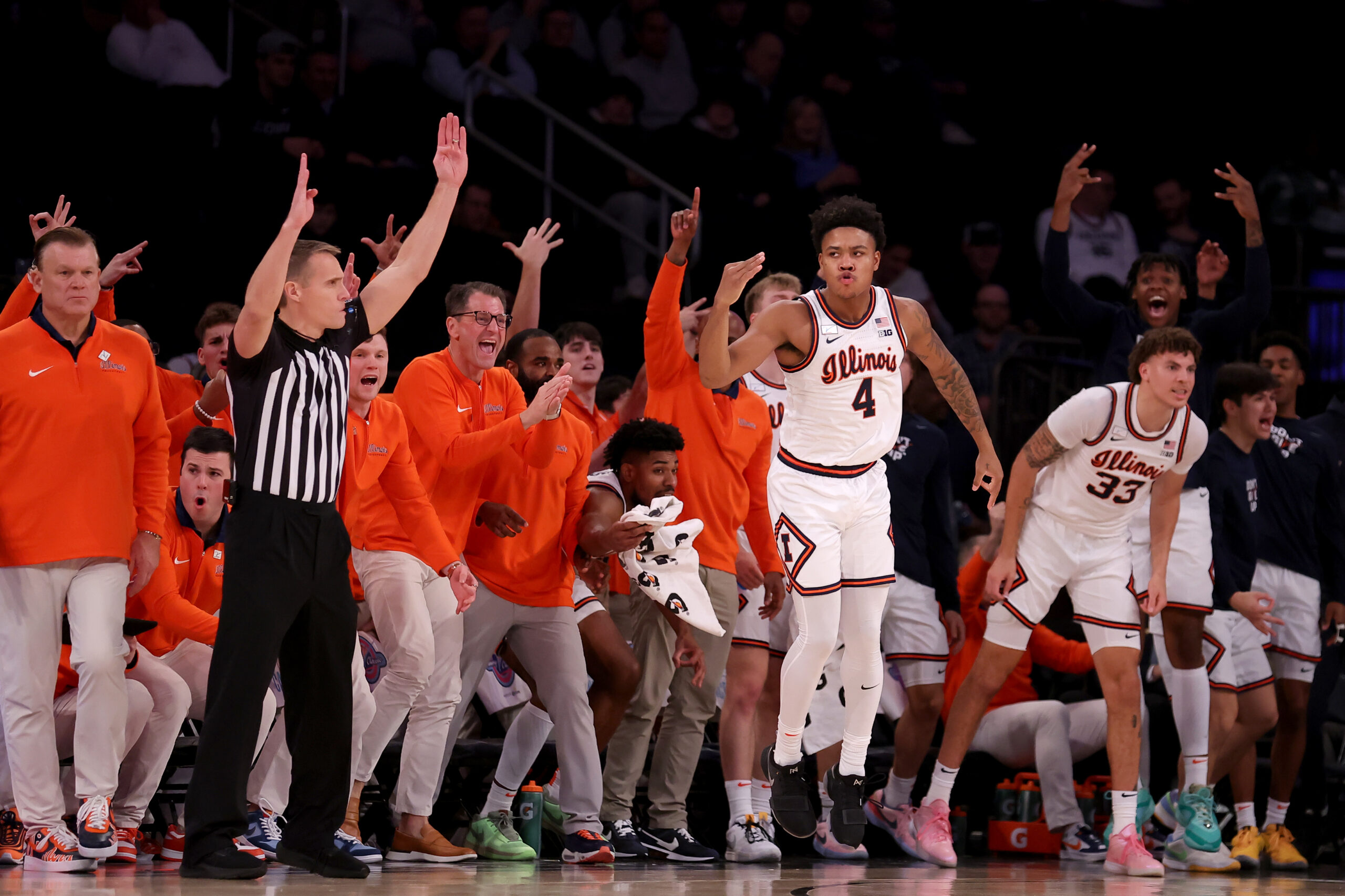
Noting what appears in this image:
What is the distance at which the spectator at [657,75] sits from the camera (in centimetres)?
1220

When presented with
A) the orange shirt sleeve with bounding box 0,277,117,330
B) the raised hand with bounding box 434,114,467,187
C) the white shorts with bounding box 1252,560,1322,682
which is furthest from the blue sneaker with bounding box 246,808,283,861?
the white shorts with bounding box 1252,560,1322,682

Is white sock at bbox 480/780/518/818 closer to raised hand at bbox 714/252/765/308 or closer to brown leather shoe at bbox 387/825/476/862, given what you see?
brown leather shoe at bbox 387/825/476/862

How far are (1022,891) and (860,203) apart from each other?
8.32 ft

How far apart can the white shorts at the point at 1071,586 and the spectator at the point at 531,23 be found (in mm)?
6371

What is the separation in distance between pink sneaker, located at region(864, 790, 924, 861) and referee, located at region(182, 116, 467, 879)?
10.1ft

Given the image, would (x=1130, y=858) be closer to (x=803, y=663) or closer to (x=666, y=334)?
(x=803, y=663)

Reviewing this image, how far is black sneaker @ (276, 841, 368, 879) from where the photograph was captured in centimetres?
498

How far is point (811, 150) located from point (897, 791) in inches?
250

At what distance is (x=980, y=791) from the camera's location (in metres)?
8.13

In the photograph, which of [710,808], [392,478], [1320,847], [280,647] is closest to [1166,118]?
[1320,847]

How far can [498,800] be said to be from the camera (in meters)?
6.59

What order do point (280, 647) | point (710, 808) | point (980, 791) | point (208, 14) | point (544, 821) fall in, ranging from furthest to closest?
1. point (208, 14)
2. point (980, 791)
3. point (710, 808)
4. point (544, 821)
5. point (280, 647)

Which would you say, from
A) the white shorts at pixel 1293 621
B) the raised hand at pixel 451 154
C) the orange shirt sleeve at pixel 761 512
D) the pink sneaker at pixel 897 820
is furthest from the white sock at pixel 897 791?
the raised hand at pixel 451 154

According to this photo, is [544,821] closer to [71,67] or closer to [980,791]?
[980,791]
